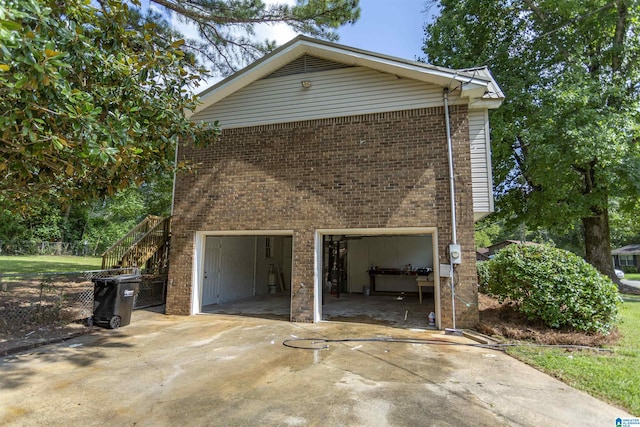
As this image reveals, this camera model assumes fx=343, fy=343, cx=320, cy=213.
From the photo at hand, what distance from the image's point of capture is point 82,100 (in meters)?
3.93

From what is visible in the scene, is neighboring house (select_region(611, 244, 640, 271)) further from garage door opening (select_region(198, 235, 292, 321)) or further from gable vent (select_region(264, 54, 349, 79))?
gable vent (select_region(264, 54, 349, 79))

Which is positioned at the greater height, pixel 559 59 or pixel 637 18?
pixel 637 18

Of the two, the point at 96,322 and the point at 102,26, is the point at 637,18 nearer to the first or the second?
the point at 102,26

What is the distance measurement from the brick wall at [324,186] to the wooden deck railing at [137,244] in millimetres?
1288

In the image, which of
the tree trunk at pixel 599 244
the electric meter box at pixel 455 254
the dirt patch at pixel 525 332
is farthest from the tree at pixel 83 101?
the tree trunk at pixel 599 244

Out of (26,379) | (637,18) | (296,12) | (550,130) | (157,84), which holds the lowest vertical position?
(26,379)

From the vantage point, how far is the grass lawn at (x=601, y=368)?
393 centimetres

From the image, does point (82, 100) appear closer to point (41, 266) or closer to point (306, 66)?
point (306, 66)

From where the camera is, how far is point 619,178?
12.4 meters

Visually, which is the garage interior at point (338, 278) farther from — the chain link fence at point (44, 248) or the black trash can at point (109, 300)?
the chain link fence at point (44, 248)

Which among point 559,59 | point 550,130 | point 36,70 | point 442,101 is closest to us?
point 36,70

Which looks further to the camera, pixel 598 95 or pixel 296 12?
pixel 598 95

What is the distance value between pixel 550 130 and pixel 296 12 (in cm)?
966

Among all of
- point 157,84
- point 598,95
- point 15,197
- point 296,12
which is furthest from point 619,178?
point 15,197
